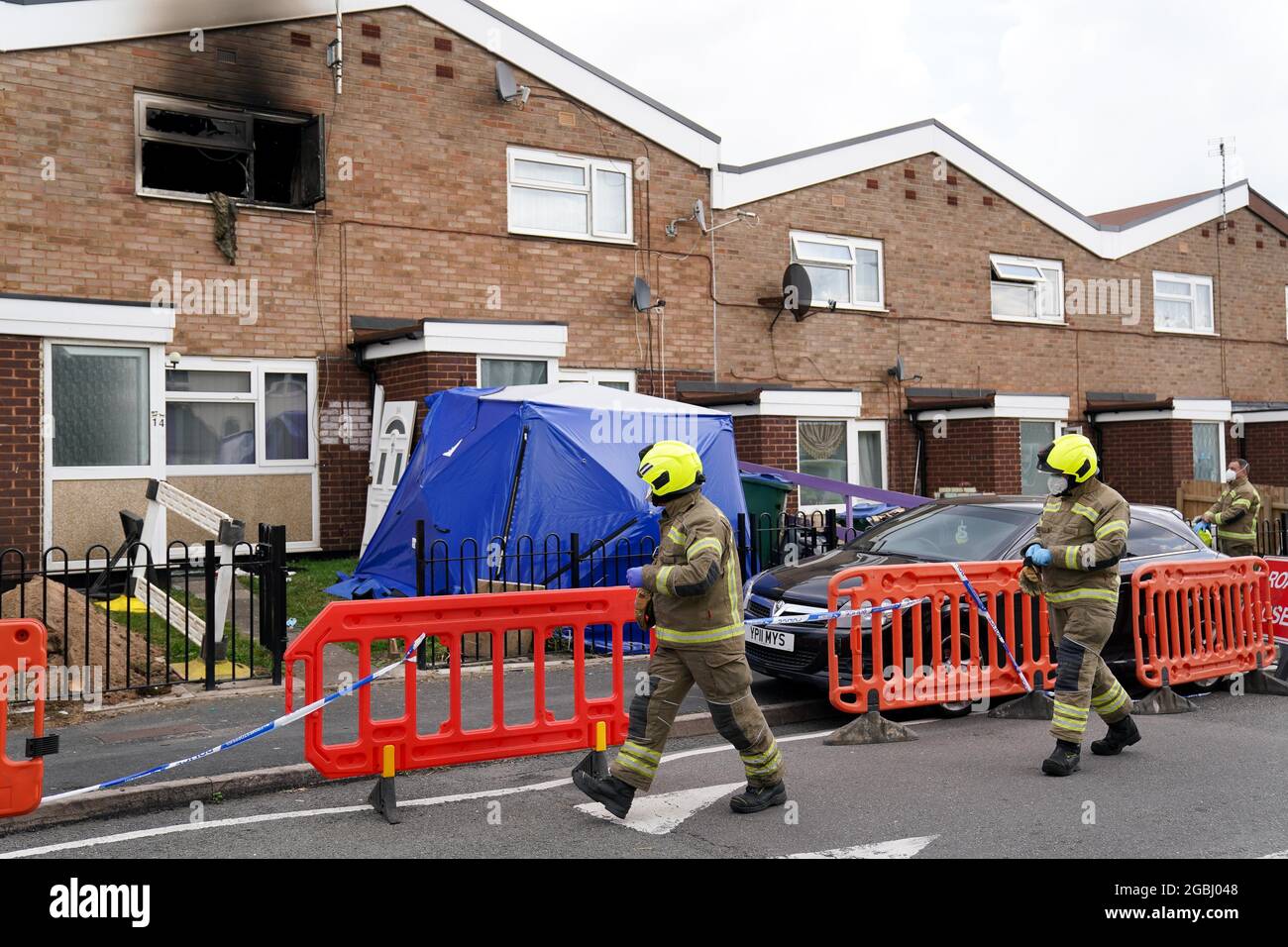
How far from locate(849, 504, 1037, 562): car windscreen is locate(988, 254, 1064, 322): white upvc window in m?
11.9

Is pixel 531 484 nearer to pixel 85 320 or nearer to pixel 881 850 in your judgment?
pixel 85 320

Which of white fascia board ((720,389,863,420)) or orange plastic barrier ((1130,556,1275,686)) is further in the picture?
white fascia board ((720,389,863,420))

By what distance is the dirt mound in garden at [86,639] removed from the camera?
27.9ft

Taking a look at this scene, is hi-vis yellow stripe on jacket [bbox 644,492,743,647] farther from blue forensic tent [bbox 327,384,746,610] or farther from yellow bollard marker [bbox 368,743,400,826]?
blue forensic tent [bbox 327,384,746,610]

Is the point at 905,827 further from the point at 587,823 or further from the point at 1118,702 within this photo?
the point at 1118,702

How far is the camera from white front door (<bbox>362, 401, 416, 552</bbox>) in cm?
1388

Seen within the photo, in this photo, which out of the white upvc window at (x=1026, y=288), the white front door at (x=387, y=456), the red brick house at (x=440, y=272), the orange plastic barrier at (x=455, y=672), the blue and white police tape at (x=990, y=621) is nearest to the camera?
the orange plastic barrier at (x=455, y=672)

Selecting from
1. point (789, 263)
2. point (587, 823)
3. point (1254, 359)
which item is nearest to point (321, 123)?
point (789, 263)

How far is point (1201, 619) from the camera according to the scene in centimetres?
910

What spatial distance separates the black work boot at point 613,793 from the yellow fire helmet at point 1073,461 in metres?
3.03

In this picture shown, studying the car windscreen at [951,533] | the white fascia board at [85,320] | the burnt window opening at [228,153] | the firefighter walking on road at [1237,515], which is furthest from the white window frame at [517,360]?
the firefighter walking on road at [1237,515]

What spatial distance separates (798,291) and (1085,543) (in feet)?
36.9

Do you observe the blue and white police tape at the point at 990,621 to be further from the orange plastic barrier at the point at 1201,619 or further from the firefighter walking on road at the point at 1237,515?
the firefighter walking on road at the point at 1237,515

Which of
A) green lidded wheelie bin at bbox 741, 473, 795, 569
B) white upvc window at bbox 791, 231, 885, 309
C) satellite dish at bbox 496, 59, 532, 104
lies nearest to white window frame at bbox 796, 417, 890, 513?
white upvc window at bbox 791, 231, 885, 309
